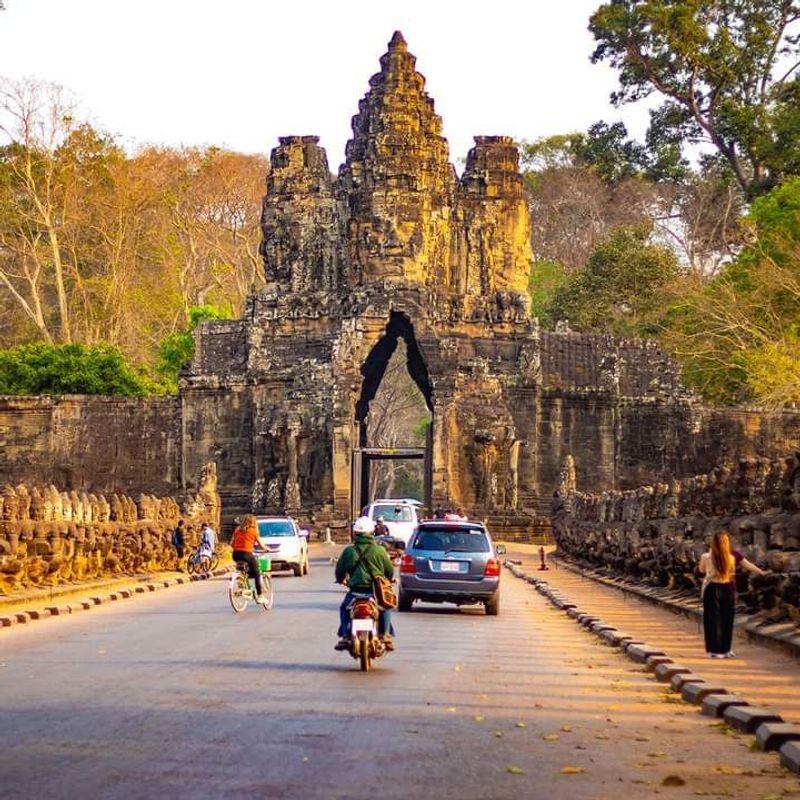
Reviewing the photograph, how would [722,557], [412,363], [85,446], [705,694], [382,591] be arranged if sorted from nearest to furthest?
[705,694], [382,591], [722,557], [85,446], [412,363]

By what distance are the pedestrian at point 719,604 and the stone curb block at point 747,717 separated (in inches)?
203

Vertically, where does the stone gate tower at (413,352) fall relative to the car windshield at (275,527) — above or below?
above

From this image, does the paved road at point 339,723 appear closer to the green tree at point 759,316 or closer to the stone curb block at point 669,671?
the stone curb block at point 669,671

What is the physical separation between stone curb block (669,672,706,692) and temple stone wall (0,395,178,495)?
4711 centimetres

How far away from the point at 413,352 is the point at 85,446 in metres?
12.7

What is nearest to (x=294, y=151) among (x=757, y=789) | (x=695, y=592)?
(x=695, y=592)

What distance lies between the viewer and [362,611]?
52.3 ft

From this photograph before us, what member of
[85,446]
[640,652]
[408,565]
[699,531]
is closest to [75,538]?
[408,565]

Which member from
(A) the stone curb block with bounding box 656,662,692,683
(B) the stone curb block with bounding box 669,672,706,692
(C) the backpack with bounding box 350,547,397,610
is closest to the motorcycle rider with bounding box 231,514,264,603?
(C) the backpack with bounding box 350,547,397,610

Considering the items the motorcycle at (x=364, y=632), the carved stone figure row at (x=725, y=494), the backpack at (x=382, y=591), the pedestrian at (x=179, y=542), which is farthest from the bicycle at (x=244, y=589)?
the pedestrian at (x=179, y=542)

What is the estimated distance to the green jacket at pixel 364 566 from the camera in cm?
1633

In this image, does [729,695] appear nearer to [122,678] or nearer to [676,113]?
[122,678]

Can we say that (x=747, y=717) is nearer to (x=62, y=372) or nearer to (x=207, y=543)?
(x=207, y=543)

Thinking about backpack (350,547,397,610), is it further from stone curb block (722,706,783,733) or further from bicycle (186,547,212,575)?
bicycle (186,547,212,575)
